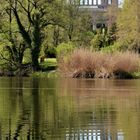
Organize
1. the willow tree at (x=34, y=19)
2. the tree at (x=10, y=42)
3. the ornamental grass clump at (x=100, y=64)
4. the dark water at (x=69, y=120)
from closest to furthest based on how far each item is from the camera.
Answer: the dark water at (x=69, y=120)
the ornamental grass clump at (x=100, y=64)
the willow tree at (x=34, y=19)
the tree at (x=10, y=42)

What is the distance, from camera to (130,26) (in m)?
62.1

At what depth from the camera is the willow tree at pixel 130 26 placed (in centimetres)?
6034

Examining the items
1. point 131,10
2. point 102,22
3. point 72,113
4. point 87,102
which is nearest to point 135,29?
point 131,10

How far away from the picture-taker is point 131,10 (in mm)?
61531

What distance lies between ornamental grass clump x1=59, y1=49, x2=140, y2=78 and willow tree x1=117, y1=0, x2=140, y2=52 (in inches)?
506

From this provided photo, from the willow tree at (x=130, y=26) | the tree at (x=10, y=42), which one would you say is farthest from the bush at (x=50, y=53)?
the willow tree at (x=130, y=26)

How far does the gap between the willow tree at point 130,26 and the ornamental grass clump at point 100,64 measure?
506 inches

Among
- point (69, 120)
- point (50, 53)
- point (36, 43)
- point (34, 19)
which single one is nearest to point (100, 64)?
point (36, 43)

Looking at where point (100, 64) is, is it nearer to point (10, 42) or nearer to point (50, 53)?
point (10, 42)

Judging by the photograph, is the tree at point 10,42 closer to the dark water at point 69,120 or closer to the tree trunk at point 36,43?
the tree trunk at point 36,43

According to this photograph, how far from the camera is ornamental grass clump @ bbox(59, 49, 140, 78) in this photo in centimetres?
4697

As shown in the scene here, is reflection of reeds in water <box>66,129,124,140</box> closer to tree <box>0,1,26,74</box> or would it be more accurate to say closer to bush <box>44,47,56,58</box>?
tree <box>0,1,26,74</box>

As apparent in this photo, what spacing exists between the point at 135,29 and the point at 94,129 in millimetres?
48924

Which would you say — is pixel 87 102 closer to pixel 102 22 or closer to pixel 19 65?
pixel 19 65
